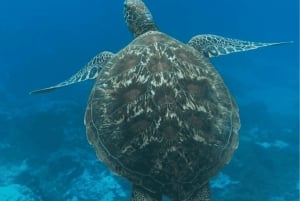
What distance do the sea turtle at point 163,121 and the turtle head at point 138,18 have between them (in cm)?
145

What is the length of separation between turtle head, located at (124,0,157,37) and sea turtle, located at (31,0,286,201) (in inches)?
57.3

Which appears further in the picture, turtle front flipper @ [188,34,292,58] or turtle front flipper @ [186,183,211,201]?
turtle front flipper @ [188,34,292,58]

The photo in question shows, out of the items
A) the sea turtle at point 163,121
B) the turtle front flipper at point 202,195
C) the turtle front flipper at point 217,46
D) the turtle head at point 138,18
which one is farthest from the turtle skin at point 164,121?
the turtle head at point 138,18

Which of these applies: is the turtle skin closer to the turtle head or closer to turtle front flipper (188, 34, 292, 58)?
turtle front flipper (188, 34, 292, 58)

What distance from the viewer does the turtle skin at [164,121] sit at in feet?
13.4

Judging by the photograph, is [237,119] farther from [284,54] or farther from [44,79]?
[284,54]

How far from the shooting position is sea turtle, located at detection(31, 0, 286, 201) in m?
4.08

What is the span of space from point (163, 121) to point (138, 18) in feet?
9.48

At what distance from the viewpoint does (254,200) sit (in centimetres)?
1158

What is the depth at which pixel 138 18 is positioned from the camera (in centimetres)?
647

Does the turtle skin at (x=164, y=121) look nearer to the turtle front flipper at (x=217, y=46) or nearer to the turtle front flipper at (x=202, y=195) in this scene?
the turtle front flipper at (x=202, y=195)

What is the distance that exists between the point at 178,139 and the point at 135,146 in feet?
1.62

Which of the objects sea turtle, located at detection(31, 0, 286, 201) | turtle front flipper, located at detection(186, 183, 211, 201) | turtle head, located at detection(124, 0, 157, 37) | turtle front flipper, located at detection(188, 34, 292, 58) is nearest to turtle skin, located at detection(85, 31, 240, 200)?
sea turtle, located at detection(31, 0, 286, 201)

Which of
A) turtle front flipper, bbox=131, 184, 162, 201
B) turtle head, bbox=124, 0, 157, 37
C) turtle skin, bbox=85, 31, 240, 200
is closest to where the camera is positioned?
turtle skin, bbox=85, 31, 240, 200
